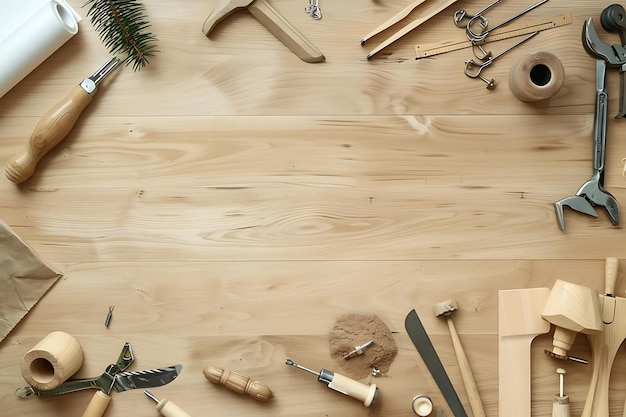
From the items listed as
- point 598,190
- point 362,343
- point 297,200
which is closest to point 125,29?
point 297,200

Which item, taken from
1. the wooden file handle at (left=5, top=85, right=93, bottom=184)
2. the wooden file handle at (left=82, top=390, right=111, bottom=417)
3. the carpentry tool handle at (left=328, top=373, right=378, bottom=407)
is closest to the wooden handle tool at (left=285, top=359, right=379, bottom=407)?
the carpentry tool handle at (left=328, top=373, right=378, bottom=407)

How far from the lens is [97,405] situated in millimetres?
1076

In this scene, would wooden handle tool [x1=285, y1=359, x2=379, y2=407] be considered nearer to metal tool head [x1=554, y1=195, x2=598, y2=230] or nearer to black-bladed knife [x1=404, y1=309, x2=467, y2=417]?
black-bladed knife [x1=404, y1=309, x2=467, y2=417]

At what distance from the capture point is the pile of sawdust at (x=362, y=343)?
3.62ft

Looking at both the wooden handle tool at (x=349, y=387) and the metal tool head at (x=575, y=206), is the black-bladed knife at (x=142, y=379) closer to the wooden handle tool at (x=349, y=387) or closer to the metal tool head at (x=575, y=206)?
the wooden handle tool at (x=349, y=387)

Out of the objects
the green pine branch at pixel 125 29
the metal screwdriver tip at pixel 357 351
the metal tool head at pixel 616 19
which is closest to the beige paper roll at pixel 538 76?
the metal tool head at pixel 616 19

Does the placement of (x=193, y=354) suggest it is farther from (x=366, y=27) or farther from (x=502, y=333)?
(x=366, y=27)

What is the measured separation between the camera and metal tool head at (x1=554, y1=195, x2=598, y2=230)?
3.70ft

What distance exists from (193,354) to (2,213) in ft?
1.52

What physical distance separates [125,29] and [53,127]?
0.23m

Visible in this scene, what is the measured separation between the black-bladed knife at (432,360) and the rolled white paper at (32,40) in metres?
0.85

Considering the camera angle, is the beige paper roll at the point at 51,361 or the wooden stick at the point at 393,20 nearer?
the beige paper roll at the point at 51,361

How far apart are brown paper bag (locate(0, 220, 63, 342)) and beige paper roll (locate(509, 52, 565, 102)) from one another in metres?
0.95

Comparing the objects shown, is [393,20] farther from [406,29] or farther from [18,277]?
[18,277]
